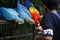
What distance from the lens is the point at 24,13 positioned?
11.8ft

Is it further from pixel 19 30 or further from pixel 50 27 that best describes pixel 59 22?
pixel 19 30

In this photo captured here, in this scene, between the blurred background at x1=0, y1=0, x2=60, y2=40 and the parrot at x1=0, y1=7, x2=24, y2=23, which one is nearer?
the parrot at x1=0, y1=7, x2=24, y2=23

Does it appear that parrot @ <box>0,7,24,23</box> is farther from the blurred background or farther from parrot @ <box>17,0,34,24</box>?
the blurred background

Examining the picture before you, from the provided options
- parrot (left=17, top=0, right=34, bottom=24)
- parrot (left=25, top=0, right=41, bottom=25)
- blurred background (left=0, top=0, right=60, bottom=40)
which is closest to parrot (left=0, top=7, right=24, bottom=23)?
parrot (left=17, top=0, right=34, bottom=24)

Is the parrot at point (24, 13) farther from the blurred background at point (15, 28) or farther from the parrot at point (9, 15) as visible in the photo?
the blurred background at point (15, 28)

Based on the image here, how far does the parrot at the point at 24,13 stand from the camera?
3.52 meters

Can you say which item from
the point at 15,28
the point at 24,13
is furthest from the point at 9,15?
the point at 15,28

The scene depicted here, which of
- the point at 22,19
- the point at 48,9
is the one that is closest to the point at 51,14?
the point at 48,9

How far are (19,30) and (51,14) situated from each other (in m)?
2.36

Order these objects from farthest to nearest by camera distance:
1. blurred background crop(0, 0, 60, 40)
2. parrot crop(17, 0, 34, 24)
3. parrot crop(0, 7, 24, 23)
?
blurred background crop(0, 0, 60, 40) < parrot crop(17, 0, 34, 24) < parrot crop(0, 7, 24, 23)

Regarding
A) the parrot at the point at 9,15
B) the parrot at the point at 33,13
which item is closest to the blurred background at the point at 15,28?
the parrot at the point at 33,13

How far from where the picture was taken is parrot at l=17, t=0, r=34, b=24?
352cm

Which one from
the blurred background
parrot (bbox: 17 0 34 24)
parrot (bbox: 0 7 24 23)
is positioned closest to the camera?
parrot (bbox: 0 7 24 23)

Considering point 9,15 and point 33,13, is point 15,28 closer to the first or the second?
point 33,13
